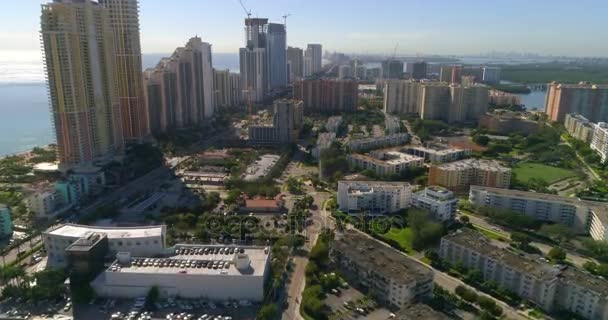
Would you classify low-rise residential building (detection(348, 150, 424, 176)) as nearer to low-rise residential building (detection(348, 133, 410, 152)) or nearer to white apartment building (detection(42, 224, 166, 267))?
low-rise residential building (detection(348, 133, 410, 152))

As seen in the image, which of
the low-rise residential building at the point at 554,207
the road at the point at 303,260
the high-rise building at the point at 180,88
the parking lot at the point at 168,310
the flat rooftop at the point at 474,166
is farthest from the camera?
the high-rise building at the point at 180,88

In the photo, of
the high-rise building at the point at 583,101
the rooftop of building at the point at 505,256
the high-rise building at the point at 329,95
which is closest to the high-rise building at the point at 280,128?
the high-rise building at the point at 329,95

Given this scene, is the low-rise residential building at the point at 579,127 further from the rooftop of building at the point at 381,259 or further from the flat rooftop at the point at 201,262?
the flat rooftop at the point at 201,262

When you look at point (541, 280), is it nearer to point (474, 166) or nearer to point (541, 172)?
point (474, 166)

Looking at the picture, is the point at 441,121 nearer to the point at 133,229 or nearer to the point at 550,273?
the point at 550,273

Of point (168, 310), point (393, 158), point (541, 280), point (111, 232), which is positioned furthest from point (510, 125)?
point (168, 310)

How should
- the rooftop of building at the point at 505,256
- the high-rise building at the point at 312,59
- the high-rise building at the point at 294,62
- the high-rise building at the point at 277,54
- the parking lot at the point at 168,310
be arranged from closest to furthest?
the parking lot at the point at 168,310, the rooftop of building at the point at 505,256, the high-rise building at the point at 277,54, the high-rise building at the point at 294,62, the high-rise building at the point at 312,59

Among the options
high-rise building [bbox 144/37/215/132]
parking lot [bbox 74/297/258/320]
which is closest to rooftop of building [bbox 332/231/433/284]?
parking lot [bbox 74/297/258/320]
